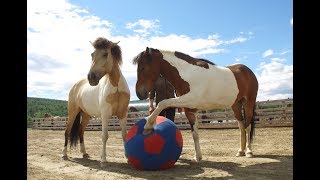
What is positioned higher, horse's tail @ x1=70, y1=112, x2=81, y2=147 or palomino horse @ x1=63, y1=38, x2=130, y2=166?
palomino horse @ x1=63, y1=38, x2=130, y2=166

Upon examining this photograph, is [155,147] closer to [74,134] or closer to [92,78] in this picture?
[92,78]

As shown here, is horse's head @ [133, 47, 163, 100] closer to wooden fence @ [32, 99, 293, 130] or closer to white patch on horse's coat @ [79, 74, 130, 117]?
white patch on horse's coat @ [79, 74, 130, 117]

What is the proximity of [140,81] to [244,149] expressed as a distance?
9.10 ft

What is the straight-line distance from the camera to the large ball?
509 centimetres

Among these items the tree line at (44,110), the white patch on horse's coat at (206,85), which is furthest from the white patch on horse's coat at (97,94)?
the tree line at (44,110)

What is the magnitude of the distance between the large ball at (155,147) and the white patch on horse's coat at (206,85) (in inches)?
21.3

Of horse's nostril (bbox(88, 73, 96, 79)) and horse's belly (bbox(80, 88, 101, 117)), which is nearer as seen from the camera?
horse's nostril (bbox(88, 73, 96, 79))

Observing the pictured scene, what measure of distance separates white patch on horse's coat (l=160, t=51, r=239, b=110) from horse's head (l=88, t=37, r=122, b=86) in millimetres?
1079

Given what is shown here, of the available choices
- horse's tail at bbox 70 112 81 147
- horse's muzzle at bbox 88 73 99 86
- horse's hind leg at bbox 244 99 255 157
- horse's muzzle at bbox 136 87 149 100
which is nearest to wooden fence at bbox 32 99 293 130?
horse's hind leg at bbox 244 99 255 157

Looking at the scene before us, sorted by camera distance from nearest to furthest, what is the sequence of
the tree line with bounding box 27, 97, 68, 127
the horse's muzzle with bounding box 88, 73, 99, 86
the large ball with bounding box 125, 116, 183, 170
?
the large ball with bounding box 125, 116, 183, 170 < the horse's muzzle with bounding box 88, 73, 99, 86 < the tree line with bounding box 27, 97, 68, 127

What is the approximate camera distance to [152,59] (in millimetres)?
5926

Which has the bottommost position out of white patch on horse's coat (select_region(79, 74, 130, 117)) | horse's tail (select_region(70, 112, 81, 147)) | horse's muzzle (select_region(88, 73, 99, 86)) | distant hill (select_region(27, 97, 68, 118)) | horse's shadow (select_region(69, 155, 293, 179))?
distant hill (select_region(27, 97, 68, 118))
